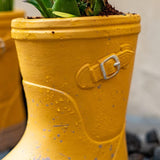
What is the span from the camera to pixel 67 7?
2.98 feet

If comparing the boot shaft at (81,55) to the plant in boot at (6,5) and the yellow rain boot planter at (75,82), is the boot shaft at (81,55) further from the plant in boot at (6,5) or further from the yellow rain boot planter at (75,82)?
the plant in boot at (6,5)

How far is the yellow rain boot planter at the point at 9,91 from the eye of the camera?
1.54m

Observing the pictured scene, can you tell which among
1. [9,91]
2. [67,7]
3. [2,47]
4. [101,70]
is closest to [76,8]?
[67,7]

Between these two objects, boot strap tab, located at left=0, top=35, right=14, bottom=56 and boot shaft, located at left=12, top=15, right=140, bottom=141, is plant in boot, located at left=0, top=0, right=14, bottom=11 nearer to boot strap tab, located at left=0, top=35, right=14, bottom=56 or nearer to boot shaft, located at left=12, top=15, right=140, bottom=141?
boot strap tab, located at left=0, top=35, right=14, bottom=56

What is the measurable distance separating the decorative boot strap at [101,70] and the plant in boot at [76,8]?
0.35ft

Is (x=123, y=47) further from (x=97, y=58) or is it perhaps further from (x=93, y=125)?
(x=93, y=125)

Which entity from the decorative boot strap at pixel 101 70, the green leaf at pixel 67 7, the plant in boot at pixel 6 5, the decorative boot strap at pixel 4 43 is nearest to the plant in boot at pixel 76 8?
the green leaf at pixel 67 7

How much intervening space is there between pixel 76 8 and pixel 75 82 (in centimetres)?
18

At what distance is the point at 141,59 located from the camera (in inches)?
77.8

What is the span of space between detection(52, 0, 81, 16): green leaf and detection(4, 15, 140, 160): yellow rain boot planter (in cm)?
7

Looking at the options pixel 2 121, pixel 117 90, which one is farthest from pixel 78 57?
pixel 2 121

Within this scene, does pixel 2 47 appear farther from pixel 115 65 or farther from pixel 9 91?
pixel 115 65

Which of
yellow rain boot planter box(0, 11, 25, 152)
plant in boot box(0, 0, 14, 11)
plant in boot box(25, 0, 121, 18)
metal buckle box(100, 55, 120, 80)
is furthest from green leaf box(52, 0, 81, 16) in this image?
plant in boot box(0, 0, 14, 11)

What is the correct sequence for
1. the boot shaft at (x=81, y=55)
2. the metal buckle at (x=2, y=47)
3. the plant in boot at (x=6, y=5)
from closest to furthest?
the boot shaft at (x=81, y=55) < the metal buckle at (x=2, y=47) < the plant in boot at (x=6, y=5)
